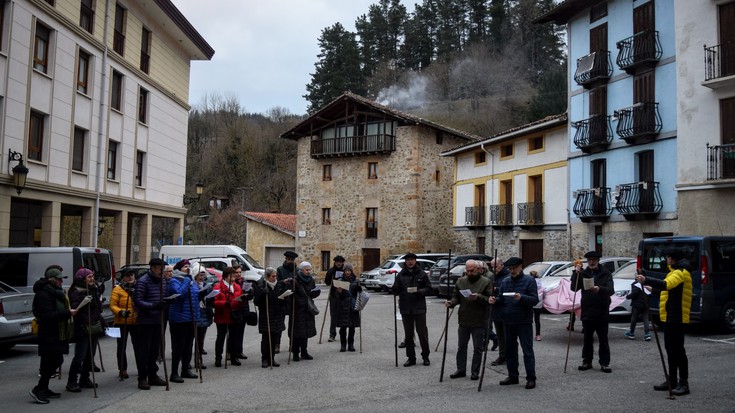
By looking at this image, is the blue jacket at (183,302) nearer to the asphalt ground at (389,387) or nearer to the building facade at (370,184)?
the asphalt ground at (389,387)

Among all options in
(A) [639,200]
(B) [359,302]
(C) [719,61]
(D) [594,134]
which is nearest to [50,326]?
(B) [359,302]

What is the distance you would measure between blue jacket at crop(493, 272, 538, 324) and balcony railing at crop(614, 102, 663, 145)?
15.7 meters

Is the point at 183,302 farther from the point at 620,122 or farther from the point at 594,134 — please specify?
the point at 594,134

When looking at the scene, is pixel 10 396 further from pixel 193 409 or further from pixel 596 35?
pixel 596 35

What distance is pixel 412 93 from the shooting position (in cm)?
7506

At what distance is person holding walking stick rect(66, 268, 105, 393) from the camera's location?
328 inches

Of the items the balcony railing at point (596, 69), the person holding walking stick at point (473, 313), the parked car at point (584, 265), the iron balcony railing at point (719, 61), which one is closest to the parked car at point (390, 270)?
the parked car at point (584, 265)

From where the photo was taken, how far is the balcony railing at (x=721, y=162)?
18.7m

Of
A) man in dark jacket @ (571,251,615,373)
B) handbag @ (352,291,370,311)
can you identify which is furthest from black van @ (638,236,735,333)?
handbag @ (352,291,370,311)

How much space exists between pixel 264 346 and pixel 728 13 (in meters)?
17.8

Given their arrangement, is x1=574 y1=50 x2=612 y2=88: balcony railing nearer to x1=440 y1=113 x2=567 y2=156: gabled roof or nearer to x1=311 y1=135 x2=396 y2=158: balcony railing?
x1=440 y1=113 x2=567 y2=156: gabled roof

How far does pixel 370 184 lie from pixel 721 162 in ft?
72.2

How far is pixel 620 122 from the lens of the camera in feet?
76.7

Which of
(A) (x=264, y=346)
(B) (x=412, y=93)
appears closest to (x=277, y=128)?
(B) (x=412, y=93)
